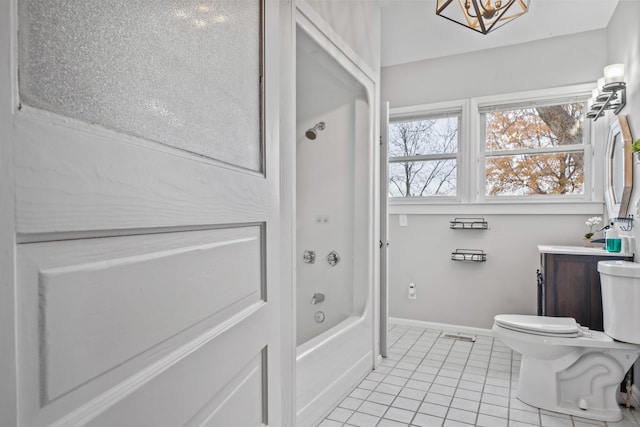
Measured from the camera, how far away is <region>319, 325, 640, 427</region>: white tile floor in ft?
6.68

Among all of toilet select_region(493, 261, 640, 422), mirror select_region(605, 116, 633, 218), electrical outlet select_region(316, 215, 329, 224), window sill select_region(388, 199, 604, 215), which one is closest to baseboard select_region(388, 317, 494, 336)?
window sill select_region(388, 199, 604, 215)

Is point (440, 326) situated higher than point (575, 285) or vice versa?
point (575, 285)

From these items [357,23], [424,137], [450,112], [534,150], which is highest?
[357,23]

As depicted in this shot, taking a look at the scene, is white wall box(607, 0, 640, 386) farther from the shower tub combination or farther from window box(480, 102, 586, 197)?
the shower tub combination

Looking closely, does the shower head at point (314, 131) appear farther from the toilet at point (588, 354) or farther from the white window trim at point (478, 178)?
the toilet at point (588, 354)

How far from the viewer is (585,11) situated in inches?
113

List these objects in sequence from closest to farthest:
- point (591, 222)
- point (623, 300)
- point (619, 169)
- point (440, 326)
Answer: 1. point (623, 300)
2. point (619, 169)
3. point (591, 222)
4. point (440, 326)

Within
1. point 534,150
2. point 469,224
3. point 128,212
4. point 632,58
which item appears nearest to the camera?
point 128,212

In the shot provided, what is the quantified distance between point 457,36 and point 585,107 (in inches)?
47.1

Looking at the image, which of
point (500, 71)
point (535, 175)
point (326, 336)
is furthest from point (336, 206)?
point (500, 71)

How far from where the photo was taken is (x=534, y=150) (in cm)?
338

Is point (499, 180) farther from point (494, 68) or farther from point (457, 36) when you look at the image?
point (457, 36)

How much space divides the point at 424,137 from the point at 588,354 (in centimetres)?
230

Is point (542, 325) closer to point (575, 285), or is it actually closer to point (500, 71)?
point (575, 285)
